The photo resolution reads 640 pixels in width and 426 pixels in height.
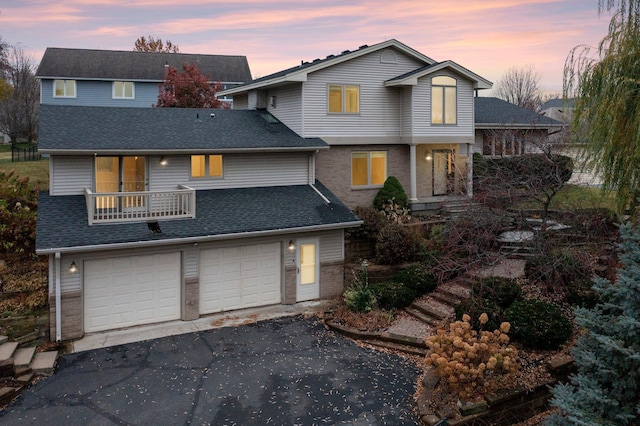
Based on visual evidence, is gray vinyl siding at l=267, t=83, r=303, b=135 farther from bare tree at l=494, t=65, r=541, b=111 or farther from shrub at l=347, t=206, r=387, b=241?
bare tree at l=494, t=65, r=541, b=111

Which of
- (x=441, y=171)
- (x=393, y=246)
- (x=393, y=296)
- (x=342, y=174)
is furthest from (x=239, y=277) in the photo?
(x=441, y=171)

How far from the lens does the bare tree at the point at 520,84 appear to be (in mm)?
61344

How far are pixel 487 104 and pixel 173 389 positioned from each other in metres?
28.2

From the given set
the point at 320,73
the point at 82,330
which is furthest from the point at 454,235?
the point at 82,330

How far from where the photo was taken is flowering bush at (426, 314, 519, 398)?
9.83 m

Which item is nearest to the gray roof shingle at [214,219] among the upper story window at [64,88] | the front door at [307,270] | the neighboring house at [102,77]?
the front door at [307,270]

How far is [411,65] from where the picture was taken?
22281 mm

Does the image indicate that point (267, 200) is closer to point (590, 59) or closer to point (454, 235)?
point (454, 235)

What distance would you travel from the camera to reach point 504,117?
97.1 ft

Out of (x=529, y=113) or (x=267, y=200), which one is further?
(x=529, y=113)

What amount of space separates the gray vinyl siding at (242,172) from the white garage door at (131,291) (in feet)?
10.8

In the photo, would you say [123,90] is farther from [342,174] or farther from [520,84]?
[520,84]

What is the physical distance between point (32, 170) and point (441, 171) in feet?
72.8

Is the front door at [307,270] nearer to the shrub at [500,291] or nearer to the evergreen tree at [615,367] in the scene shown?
the shrub at [500,291]
